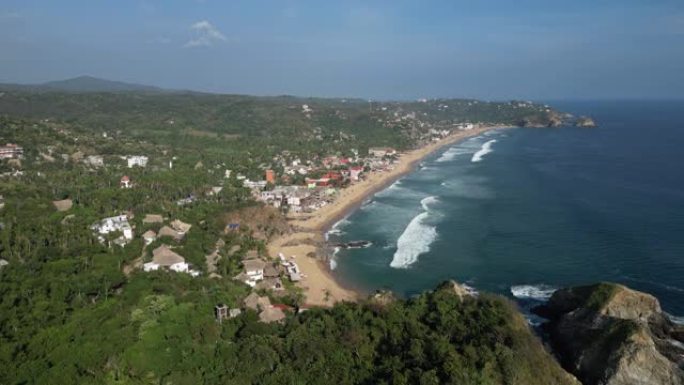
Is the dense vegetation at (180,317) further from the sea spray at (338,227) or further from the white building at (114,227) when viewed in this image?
the sea spray at (338,227)

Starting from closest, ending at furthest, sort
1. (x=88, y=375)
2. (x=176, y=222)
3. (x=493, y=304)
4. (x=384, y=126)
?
(x=88, y=375) → (x=493, y=304) → (x=176, y=222) → (x=384, y=126)

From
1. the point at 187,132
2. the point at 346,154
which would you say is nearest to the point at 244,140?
the point at 187,132

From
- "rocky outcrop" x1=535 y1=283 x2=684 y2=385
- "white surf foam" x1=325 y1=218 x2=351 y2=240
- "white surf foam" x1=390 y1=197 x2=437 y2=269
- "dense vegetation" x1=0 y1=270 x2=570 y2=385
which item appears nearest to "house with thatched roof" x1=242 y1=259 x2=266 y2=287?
"dense vegetation" x1=0 y1=270 x2=570 y2=385

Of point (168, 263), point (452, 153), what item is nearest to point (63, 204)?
point (168, 263)

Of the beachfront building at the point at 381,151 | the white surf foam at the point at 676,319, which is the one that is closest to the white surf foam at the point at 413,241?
the white surf foam at the point at 676,319

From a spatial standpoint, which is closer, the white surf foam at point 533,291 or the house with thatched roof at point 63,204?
the white surf foam at point 533,291

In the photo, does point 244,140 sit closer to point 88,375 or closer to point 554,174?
point 554,174
